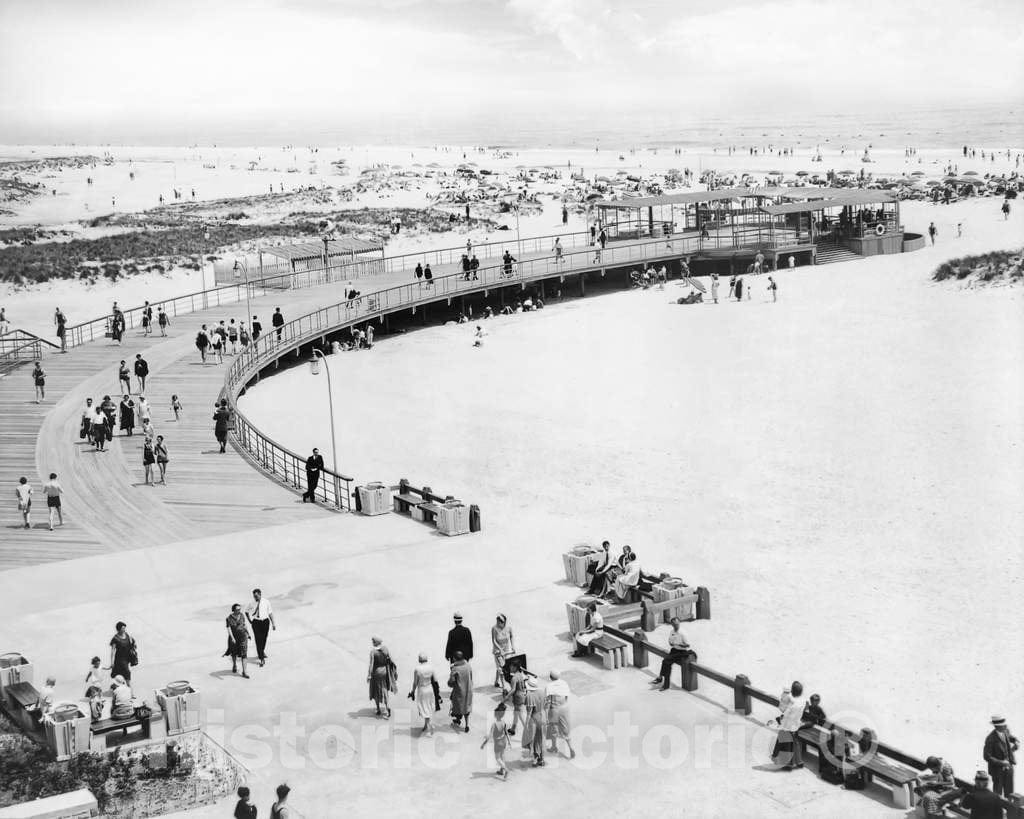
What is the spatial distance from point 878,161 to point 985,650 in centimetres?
11045

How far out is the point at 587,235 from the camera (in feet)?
223

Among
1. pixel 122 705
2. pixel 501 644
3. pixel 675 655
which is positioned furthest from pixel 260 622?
pixel 675 655

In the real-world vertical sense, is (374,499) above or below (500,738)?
above

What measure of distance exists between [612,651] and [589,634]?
0.54 meters

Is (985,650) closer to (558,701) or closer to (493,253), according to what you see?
(558,701)

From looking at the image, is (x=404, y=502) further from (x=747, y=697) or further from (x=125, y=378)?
(x=125, y=378)

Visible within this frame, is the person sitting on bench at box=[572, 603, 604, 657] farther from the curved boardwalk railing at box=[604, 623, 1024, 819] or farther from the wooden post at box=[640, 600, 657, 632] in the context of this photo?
the wooden post at box=[640, 600, 657, 632]

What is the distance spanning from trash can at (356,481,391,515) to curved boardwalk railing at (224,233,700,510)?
532 mm

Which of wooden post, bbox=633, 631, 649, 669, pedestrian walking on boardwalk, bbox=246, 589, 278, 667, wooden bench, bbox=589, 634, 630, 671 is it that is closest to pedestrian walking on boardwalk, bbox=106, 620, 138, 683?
pedestrian walking on boardwalk, bbox=246, 589, 278, 667

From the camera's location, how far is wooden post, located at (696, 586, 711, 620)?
19.2 metres

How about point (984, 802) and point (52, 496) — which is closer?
point (984, 802)

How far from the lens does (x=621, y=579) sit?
63.9 feet

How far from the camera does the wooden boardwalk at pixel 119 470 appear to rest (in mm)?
23391

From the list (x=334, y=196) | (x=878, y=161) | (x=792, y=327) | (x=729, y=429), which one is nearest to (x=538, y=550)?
(x=729, y=429)
